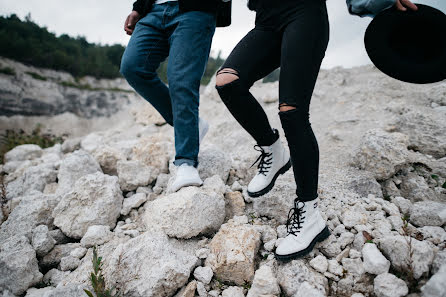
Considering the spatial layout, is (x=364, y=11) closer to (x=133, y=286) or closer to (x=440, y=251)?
(x=440, y=251)

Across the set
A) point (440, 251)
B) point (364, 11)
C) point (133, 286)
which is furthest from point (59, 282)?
point (364, 11)

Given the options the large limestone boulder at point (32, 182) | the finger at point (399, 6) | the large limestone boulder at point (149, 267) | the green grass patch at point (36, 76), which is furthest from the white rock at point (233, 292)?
the green grass patch at point (36, 76)

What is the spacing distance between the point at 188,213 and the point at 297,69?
3.70 feet

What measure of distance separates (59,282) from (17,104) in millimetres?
19032

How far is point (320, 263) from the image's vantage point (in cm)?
126

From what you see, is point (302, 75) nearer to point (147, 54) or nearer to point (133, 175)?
point (147, 54)

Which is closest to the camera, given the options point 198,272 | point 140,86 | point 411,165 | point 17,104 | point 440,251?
point 440,251

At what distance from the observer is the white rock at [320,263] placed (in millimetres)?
1240

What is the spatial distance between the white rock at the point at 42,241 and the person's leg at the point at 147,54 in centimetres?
128

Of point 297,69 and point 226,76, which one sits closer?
point 297,69

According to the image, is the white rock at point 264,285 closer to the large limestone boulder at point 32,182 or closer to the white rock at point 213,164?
the white rock at point 213,164

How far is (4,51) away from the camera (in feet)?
51.4

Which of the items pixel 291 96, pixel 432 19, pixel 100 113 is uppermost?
pixel 432 19

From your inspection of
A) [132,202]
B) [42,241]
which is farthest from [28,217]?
[132,202]
